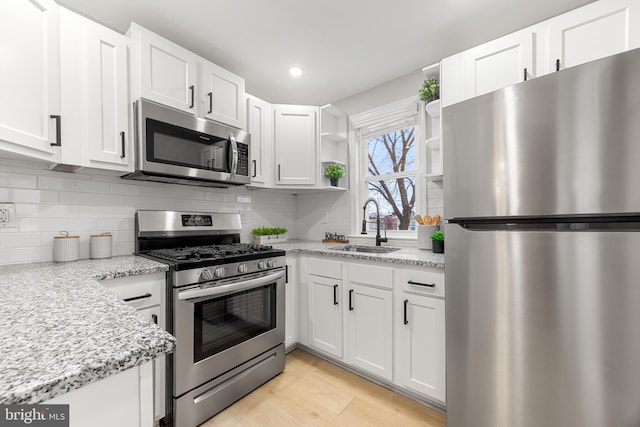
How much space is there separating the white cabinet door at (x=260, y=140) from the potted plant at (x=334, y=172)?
1.87 ft

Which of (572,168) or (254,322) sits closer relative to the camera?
(572,168)

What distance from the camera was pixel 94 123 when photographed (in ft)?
5.33

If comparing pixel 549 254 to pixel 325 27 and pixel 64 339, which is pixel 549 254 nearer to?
pixel 64 339

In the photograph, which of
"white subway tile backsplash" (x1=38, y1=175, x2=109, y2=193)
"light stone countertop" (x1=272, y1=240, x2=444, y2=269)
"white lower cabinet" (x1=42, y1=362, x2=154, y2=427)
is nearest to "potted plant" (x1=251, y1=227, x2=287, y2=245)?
"light stone countertop" (x1=272, y1=240, x2=444, y2=269)

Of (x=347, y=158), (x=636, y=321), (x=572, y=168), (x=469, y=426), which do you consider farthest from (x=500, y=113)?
(x=347, y=158)

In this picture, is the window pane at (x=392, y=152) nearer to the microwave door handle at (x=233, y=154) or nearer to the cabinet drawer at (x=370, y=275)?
the cabinet drawer at (x=370, y=275)

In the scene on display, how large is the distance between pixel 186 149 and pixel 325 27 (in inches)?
50.9

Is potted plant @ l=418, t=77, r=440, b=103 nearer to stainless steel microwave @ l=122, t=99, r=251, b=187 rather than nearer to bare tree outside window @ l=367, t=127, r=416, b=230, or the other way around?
bare tree outside window @ l=367, t=127, r=416, b=230

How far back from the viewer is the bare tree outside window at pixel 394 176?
104 inches

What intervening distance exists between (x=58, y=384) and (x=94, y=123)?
1.70 metres

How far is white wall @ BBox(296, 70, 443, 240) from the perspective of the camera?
8.04 feet

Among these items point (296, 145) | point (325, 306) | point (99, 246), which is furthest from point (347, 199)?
point (99, 246)

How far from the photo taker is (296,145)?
274cm

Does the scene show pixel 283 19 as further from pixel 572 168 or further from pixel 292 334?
pixel 292 334
